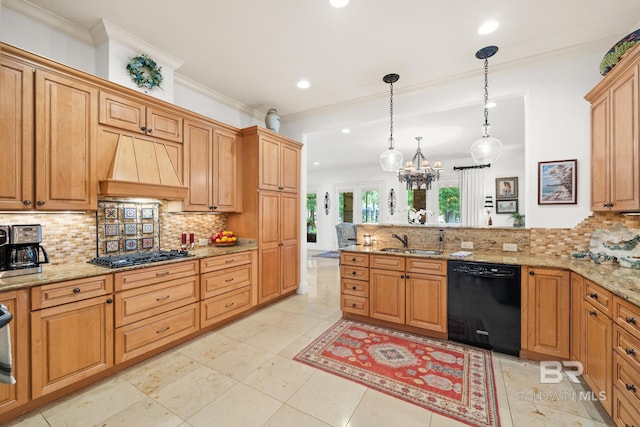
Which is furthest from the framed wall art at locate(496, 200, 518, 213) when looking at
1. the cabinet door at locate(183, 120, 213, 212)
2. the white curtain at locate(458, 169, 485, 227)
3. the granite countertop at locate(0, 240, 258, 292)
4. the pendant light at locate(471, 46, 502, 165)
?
the granite countertop at locate(0, 240, 258, 292)

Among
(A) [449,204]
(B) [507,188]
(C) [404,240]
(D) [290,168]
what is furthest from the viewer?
(A) [449,204]

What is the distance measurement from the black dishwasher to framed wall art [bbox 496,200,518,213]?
212 inches

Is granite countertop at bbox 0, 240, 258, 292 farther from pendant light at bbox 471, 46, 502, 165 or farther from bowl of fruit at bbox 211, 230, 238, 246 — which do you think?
pendant light at bbox 471, 46, 502, 165

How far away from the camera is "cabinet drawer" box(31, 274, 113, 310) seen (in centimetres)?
183

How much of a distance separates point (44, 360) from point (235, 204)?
229 cm

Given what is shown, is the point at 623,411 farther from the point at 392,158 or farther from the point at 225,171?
the point at 225,171

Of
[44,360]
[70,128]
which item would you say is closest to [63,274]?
[44,360]


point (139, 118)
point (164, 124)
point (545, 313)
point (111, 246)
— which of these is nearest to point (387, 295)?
point (545, 313)

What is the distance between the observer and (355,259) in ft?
10.8

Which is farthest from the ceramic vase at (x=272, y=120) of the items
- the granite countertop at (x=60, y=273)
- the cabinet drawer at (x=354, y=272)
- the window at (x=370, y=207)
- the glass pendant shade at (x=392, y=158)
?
the window at (x=370, y=207)

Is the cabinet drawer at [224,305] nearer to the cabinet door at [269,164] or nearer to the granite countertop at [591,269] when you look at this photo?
the cabinet door at [269,164]

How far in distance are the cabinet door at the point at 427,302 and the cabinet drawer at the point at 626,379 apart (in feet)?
4.13

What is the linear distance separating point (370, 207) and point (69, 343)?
25.8 ft

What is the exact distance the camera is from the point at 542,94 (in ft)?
9.10
